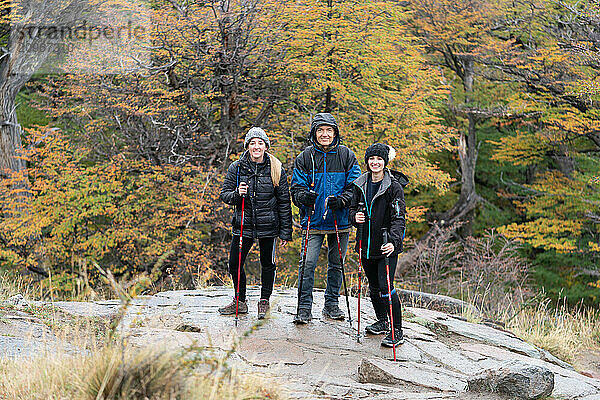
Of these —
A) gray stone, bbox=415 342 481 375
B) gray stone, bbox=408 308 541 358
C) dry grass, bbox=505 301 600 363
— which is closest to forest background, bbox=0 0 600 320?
dry grass, bbox=505 301 600 363

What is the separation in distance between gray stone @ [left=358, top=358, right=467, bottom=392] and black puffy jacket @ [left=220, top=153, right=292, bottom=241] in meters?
1.62

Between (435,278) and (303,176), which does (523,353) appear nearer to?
(303,176)

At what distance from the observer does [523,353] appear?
6.11 m

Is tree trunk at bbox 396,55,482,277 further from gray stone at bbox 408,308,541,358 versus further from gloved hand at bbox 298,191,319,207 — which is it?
gloved hand at bbox 298,191,319,207

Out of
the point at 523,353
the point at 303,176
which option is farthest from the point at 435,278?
the point at 303,176

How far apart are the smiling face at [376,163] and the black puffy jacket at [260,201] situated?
0.90 meters

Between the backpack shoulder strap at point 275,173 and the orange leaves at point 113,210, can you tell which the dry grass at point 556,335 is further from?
the orange leaves at point 113,210

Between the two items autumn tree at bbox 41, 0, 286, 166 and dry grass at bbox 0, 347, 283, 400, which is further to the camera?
autumn tree at bbox 41, 0, 286, 166

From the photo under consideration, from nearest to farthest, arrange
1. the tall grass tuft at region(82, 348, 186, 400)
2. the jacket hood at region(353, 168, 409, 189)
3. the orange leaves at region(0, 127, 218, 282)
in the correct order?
the tall grass tuft at region(82, 348, 186, 400)
the jacket hood at region(353, 168, 409, 189)
the orange leaves at region(0, 127, 218, 282)

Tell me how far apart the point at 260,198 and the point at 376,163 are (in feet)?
3.73

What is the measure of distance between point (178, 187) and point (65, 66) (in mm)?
4347

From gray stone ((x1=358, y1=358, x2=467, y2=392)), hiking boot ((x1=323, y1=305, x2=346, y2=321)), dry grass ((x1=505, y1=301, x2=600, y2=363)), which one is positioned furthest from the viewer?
dry grass ((x1=505, y1=301, x2=600, y2=363))

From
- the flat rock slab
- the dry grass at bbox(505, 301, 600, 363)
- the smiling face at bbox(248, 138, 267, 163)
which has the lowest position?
the dry grass at bbox(505, 301, 600, 363)

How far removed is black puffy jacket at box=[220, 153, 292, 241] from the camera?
5.62 metres
